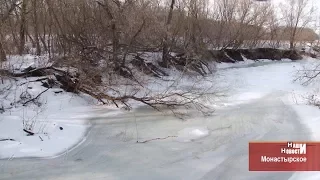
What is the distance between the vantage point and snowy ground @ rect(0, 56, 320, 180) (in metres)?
6.50

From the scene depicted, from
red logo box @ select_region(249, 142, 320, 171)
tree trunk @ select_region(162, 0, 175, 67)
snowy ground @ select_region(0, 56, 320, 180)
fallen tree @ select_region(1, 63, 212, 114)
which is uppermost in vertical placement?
tree trunk @ select_region(162, 0, 175, 67)

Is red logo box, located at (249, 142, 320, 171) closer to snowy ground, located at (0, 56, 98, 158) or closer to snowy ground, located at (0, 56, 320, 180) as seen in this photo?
snowy ground, located at (0, 56, 320, 180)

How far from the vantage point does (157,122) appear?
9977 mm

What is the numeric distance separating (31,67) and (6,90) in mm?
1802

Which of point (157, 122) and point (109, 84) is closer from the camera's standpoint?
point (157, 122)

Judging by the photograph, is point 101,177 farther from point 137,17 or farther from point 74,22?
point 74,22

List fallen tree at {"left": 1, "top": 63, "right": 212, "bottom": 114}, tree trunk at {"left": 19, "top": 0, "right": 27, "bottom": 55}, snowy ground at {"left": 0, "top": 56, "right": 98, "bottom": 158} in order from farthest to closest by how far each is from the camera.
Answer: tree trunk at {"left": 19, "top": 0, "right": 27, "bottom": 55}, fallen tree at {"left": 1, "top": 63, "right": 212, "bottom": 114}, snowy ground at {"left": 0, "top": 56, "right": 98, "bottom": 158}

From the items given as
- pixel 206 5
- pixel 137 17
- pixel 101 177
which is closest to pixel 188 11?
pixel 206 5

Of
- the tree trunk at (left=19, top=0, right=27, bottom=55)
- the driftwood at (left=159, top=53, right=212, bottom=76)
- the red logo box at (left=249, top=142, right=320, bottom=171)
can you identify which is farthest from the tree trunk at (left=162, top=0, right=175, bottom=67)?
the red logo box at (left=249, top=142, right=320, bottom=171)

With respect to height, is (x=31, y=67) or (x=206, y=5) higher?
(x=206, y=5)

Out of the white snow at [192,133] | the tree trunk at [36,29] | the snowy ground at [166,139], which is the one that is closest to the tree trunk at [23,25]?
the tree trunk at [36,29]

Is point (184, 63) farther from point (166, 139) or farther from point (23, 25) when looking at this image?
point (166, 139)

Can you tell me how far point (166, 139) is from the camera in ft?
27.6

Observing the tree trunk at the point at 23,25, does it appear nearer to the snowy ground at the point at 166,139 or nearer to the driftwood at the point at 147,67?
the driftwood at the point at 147,67
